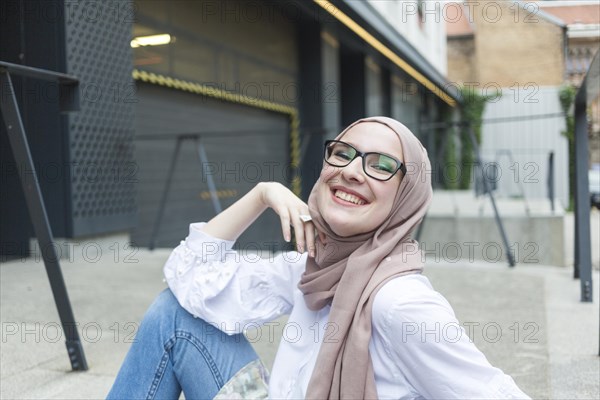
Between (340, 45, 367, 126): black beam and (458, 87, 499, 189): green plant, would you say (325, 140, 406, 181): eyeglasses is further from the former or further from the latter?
(458, 87, 499, 189): green plant

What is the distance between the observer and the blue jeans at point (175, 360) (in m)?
1.58

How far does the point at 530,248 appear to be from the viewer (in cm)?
698

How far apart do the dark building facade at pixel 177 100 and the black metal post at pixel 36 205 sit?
2.28m

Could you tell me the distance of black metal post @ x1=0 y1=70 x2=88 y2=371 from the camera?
2.36 metres

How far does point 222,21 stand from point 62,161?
12.3 ft

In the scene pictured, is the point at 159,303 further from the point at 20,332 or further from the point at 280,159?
the point at 280,159

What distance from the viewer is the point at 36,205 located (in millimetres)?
2398

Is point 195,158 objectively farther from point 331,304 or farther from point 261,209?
point 331,304

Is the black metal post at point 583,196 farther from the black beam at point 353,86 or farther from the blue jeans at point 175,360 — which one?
the black beam at point 353,86

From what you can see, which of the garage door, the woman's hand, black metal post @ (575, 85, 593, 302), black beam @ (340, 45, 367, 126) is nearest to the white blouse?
the woman's hand

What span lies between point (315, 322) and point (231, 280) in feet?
1.15

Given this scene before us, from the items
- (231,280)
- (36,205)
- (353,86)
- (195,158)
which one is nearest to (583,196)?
(231,280)

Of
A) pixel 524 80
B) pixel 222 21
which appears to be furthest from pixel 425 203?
pixel 524 80

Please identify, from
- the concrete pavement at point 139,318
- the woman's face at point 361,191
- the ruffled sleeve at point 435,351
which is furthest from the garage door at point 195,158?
the ruffled sleeve at point 435,351
